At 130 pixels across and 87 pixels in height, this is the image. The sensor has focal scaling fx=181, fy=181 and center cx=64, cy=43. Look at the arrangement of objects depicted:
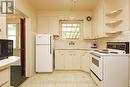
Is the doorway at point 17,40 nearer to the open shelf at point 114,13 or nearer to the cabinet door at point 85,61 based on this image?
the cabinet door at point 85,61

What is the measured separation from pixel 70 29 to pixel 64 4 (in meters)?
1.77

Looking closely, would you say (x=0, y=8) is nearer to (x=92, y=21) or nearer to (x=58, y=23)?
(x=58, y=23)

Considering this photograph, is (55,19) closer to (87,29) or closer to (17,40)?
(87,29)

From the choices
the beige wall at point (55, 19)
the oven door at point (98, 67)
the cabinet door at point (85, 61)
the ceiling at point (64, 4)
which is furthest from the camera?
the beige wall at point (55, 19)

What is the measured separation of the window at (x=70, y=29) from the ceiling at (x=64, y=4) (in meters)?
0.88

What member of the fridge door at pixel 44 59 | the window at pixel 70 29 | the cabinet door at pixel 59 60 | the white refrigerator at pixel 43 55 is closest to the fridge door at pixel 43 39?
the white refrigerator at pixel 43 55

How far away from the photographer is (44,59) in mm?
7434

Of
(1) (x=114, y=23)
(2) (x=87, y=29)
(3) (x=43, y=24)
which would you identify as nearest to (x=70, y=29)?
(2) (x=87, y=29)

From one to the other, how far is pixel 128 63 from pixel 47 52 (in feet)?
12.5

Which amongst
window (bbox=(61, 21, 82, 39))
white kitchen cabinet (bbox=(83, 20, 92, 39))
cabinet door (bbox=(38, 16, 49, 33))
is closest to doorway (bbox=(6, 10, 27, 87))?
cabinet door (bbox=(38, 16, 49, 33))

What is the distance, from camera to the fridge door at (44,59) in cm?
742

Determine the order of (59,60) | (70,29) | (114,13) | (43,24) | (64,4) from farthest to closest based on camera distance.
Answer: (70,29), (43,24), (59,60), (64,4), (114,13)

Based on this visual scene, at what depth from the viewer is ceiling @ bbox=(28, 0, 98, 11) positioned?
23.1ft

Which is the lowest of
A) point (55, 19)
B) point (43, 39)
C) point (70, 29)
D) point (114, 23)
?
point (43, 39)
